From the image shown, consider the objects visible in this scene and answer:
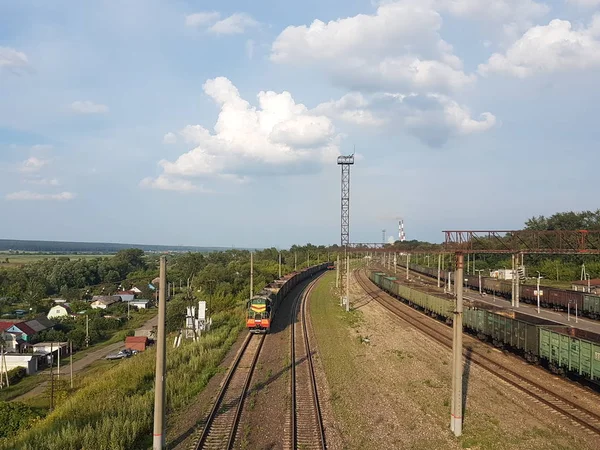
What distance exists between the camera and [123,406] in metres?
16.8

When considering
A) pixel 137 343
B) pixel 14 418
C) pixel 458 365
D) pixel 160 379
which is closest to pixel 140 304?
pixel 137 343

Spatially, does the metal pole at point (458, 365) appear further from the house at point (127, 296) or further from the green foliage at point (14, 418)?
the house at point (127, 296)

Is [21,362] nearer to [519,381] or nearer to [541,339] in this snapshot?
[519,381]

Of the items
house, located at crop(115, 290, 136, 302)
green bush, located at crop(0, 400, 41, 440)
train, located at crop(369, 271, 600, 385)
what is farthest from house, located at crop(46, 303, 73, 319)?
train, located at crop(369, 271, 600, 385)

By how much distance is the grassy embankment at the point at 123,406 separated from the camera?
44.3ft

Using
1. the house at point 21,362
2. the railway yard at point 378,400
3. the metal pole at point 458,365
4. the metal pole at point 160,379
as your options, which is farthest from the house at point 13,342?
the metal pole at point 458,365

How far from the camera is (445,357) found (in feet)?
84.5

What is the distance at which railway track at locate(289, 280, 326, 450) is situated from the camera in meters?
13.9

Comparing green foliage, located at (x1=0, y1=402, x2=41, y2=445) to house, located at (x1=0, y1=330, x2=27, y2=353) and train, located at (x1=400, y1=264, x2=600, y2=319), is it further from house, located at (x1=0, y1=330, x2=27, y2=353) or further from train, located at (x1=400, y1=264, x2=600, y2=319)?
house, located at (x1=0, y1=330, x2=27, y2=353)

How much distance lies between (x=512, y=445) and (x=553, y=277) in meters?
73.6

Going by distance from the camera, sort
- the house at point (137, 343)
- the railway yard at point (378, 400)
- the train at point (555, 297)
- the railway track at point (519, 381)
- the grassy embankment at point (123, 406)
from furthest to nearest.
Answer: the house at point (137, 343), the train at point (555, 297), the railway track at point (519, 381), the railway yard at point (378, 400), the grassy embankment at point (123, 406)

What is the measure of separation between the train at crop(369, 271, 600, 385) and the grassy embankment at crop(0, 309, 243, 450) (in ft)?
40.5

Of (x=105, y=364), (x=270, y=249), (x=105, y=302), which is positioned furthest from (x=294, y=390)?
(x=270, y=249)

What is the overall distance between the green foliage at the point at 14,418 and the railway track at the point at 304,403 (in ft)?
41.9
